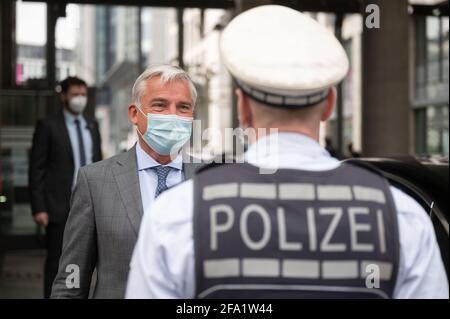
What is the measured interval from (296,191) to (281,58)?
0.97 feet

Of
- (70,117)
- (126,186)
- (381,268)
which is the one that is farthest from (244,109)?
(70,117)

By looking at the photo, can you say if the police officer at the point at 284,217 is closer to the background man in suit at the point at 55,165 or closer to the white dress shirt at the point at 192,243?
the white dress shirt at the point at 192,243

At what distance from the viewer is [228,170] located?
178 cm

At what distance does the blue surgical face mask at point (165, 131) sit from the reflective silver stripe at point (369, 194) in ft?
5.58

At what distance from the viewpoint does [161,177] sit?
10.9 feet

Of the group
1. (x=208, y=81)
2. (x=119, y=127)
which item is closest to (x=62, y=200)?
(x=119, y=127)

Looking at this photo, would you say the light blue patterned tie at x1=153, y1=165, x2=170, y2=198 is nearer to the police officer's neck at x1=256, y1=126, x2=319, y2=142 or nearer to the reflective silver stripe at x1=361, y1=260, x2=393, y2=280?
the police officer's neck at x1=256, y1=126, x2=319, y2=142

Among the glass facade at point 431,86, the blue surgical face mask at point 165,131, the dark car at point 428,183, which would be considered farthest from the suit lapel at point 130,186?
the glass facade at point 431,86

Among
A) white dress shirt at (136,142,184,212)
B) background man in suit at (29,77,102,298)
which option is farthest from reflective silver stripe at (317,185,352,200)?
background man in suit at (29,77,102,298)

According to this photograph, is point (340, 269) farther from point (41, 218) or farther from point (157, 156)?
point (41, 218)

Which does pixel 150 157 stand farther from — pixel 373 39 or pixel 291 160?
pixel 373 39

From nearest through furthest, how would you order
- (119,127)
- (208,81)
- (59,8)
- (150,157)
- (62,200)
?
(150,157) < (62,200) < (59,8) < (119,127) < (208,81)

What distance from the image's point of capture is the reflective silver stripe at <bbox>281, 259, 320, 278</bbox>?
1.69m
